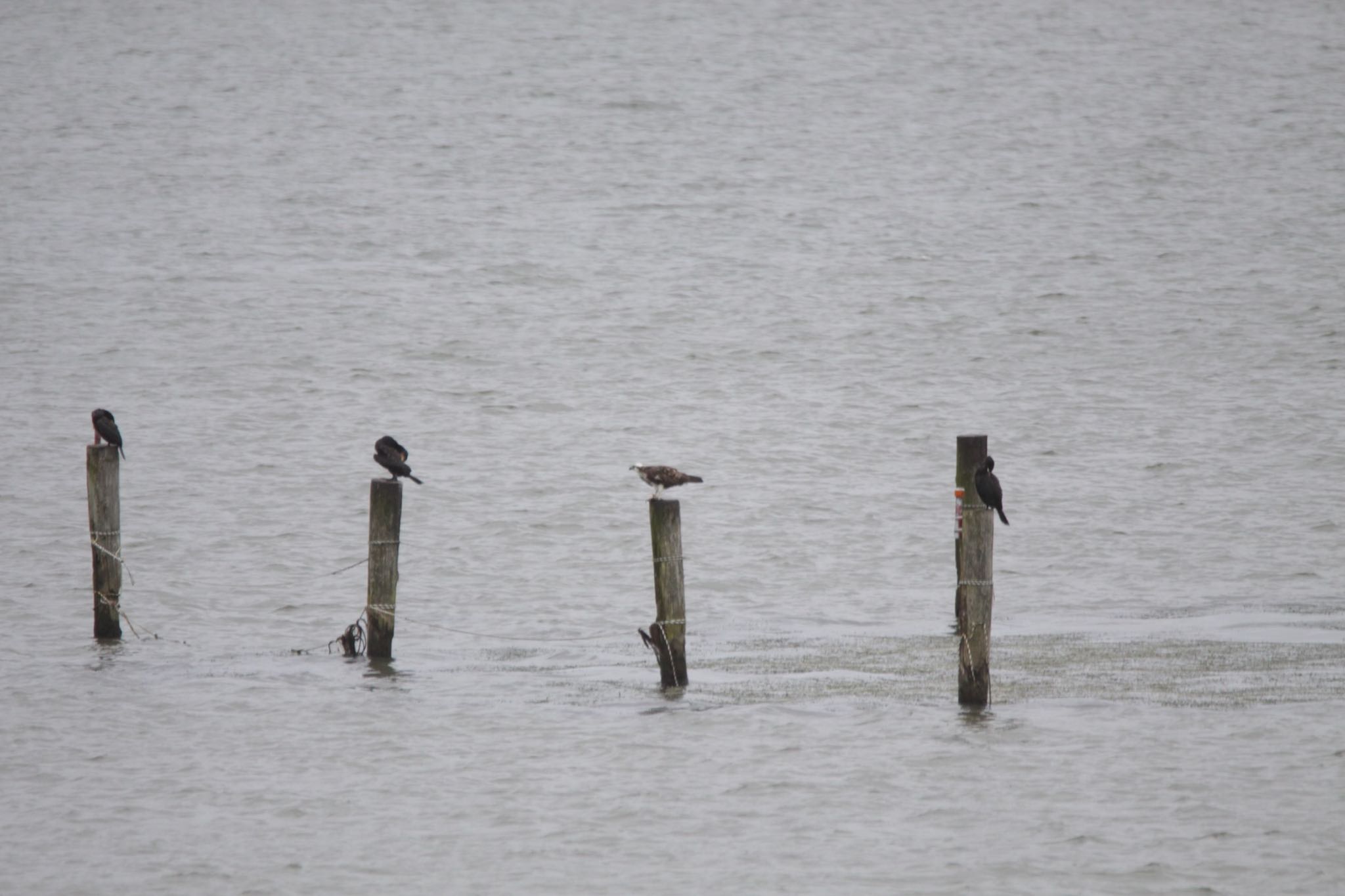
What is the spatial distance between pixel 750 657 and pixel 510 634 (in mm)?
2494

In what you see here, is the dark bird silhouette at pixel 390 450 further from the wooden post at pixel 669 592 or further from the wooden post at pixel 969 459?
the wooden post at pixel 969 459

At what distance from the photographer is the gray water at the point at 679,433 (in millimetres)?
9883

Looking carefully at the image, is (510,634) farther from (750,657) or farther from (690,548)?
(690,548)

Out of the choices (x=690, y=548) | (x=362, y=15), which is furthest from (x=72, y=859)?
(x=362, y=15)

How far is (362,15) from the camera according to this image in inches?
2212

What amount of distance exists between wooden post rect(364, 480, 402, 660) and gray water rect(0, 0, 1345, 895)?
356 mm

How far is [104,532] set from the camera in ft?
44.5

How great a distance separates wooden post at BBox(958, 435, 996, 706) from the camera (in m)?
10.8

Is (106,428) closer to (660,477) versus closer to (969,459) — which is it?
(660,477)

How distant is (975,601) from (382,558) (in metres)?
4.67

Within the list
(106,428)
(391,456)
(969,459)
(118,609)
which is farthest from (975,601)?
(106,428)

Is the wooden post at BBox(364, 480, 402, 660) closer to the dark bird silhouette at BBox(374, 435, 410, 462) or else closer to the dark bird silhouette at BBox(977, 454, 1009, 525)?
the dark bird silhouette at BBox(374, 435, 410, 462)

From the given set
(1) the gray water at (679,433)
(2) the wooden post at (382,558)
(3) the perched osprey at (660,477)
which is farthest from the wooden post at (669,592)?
(2) the wooden post at (382,558)

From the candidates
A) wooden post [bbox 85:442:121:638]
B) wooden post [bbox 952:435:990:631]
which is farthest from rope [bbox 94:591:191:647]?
wooden post [bbox 952:435:990:631]
